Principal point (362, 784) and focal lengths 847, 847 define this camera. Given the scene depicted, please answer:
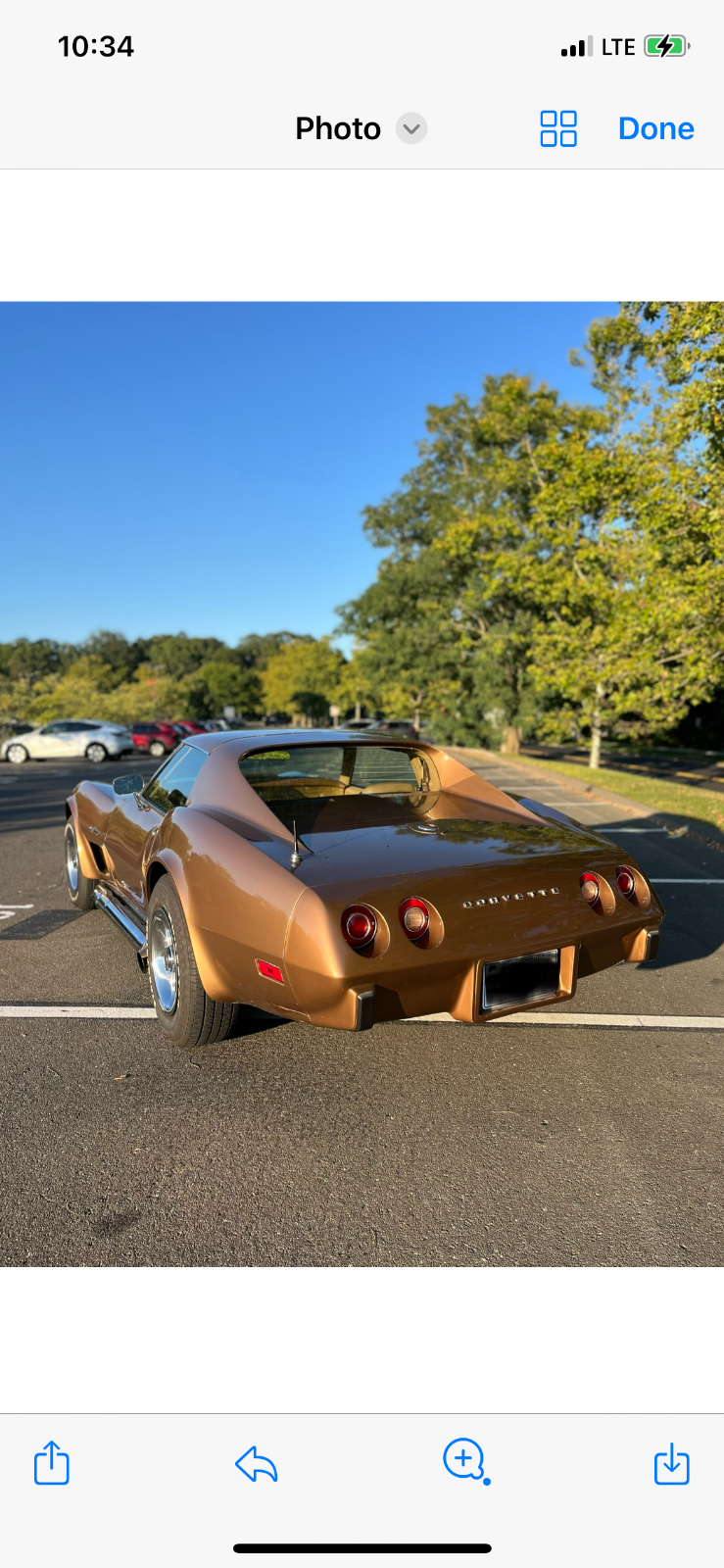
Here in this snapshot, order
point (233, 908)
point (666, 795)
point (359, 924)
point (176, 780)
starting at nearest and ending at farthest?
point (359, 924)
point (233, 908)
point (176, 780)
point (666, 795)

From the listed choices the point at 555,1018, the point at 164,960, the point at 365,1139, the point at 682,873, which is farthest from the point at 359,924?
the point at 682,873

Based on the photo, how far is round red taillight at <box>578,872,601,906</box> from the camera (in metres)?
3.43

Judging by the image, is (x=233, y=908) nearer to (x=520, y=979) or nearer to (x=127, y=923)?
(x=520, y=979)

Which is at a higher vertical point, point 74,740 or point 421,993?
point 74,740

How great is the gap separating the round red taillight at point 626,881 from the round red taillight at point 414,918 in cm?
100

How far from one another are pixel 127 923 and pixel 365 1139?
2.10 meters

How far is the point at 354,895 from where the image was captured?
9.64 feet

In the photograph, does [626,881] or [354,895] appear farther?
[626,881]

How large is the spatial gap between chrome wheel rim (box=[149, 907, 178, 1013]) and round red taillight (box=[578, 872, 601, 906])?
1738 millimetres
